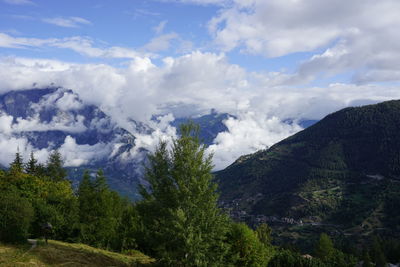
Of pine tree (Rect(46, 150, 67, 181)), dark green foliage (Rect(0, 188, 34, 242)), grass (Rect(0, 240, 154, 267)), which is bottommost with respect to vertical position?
grass (Rect(0, 240, 154, 267))

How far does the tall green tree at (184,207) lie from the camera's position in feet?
101

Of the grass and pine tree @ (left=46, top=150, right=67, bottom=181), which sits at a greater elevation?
pine tree @ (left=46, top=150, right=67, bottom=181)

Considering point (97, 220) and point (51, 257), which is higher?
point (97, 220)

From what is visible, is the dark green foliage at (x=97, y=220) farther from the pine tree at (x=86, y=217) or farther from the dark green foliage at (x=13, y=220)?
the dark green foliage at (x=13, y=220)

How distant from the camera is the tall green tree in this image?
3089 cm

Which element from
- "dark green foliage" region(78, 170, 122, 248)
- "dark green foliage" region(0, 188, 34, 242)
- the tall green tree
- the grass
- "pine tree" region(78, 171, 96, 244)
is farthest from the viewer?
"dark green foliage" region(78, 170, 122, 248)

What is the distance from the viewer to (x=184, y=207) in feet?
105

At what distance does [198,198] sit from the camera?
Answer: 32.0 metres

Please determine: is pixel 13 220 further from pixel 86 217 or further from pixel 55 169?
pixel 55 169

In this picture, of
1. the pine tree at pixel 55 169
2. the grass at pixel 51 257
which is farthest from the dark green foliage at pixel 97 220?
the pine tree at pixel 55 169

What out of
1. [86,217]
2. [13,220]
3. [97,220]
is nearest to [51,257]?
[13,220]

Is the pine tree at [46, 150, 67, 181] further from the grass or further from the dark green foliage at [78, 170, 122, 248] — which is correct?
the grass

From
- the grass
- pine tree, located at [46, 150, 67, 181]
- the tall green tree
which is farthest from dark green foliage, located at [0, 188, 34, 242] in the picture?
pine tree, located at [46, 150, 67, 181]

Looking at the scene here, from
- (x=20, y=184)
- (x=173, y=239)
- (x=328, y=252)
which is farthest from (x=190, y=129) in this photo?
(x=328, y=252)
